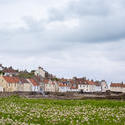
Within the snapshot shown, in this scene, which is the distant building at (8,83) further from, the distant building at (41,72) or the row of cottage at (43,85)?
the distant building at (41,72)

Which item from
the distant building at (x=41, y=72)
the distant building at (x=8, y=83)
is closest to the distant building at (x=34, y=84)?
the distant building at (x=8, y=83)

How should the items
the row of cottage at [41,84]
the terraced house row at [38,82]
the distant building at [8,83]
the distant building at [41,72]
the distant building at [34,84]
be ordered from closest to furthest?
the distant building at [8,83], the row of cottage at [41,84], the terraced house row at [38,82], the distant building at [34,84], the distant building at [41,72]

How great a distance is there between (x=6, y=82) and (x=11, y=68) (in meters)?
42.9

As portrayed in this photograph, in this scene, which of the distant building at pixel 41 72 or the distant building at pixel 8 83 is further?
the distant building at pixel 41 72

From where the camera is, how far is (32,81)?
14962cm

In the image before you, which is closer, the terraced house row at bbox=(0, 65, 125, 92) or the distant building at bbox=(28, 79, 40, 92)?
the terraced house row at bbox=(0, 65, 125, 92)

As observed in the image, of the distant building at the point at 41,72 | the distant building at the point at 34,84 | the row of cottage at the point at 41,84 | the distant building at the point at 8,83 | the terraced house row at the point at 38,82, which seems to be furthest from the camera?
the distant building at the point at 41,72

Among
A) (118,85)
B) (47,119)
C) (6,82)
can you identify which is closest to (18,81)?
(6,82)

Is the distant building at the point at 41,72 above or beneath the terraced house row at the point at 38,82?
above

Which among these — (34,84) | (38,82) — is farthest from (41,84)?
(34,84)

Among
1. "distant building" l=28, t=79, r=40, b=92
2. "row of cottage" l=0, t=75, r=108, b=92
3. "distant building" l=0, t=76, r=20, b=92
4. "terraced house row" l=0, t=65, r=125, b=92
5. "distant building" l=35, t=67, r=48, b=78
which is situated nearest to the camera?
"distant building" l=0, t=76, r=20, b=92

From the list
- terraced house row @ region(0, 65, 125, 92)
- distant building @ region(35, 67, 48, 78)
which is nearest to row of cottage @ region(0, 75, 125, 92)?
terraced house row @ region(0, 65, 125, 92)

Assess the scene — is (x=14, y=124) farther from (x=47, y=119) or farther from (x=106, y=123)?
(x=106, y=123)

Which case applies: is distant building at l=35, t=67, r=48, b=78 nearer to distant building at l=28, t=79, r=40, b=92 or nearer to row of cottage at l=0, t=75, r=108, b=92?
row of cottage at l=0, t=75, r=108, b=92
